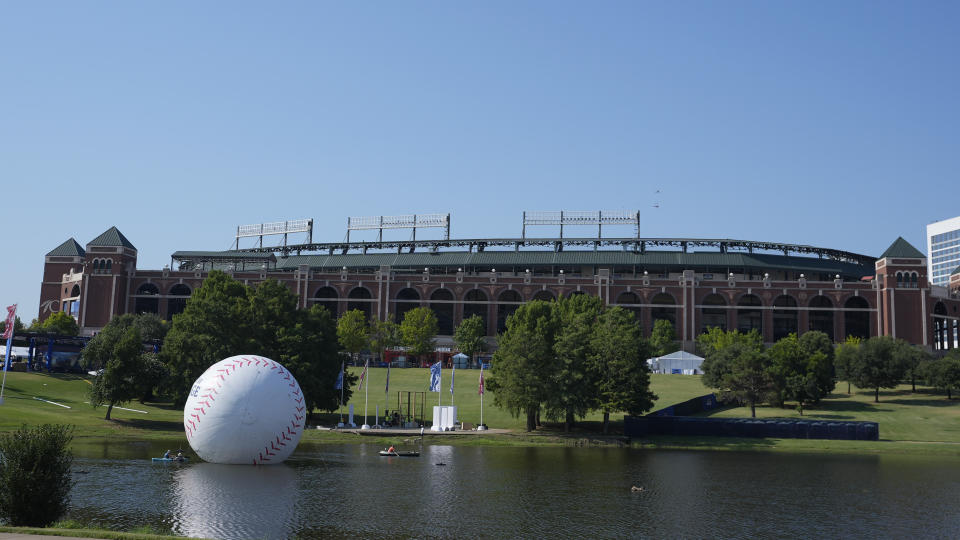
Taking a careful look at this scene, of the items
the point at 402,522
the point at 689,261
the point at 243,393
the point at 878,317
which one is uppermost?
the point at 689,261

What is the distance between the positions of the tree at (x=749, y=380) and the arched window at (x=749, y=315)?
56058 mm

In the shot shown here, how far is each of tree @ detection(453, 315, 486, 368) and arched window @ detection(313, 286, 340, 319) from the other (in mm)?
24089

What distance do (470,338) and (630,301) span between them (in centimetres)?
3047

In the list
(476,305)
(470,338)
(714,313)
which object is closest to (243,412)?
(470,338)

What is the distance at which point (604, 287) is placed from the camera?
425ft

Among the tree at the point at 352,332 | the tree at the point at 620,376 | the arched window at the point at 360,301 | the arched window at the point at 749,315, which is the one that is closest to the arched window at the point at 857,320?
the arched window at the point at 749,315

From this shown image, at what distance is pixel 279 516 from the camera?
27.1 metres

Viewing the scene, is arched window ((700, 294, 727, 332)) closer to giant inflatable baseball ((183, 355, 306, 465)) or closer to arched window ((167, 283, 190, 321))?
arched window ((167, 283, 190, 321))

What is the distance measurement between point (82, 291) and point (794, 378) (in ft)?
352

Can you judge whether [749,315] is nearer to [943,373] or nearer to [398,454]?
[943,373]

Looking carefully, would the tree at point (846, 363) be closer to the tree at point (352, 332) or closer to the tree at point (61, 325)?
the tree at point (352, 332)

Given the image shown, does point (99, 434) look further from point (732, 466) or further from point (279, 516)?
point (732, 466)

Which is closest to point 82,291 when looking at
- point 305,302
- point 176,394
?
point 305,302

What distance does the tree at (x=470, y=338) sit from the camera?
116m
